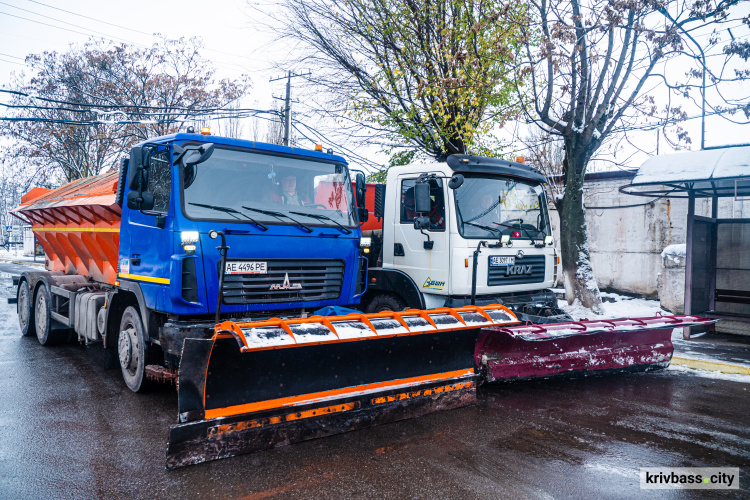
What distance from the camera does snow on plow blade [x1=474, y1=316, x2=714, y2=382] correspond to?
534 centimetres

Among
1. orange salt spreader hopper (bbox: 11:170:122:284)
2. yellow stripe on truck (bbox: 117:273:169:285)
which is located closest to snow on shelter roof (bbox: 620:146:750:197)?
yellow stripe on truck (bbox: 117:273:169:285)

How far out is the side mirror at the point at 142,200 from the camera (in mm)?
4852

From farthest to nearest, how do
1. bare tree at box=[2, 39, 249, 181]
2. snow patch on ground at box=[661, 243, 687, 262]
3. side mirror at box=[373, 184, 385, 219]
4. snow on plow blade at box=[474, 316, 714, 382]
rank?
bare tree at box=[2, 39, 249, 181] < snow patch on ground at box=[661, 243, 687, 262] < side mirror at box=[373, 184, 385, 219] < snow on plow blade at box=[474, 316, 714, 382]

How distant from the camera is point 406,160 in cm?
1400

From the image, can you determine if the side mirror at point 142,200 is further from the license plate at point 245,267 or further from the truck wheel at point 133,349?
the truck wheel at point 133,349

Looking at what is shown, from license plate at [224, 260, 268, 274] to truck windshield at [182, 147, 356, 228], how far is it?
→ 401 millimetres

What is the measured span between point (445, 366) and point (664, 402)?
7.75ft

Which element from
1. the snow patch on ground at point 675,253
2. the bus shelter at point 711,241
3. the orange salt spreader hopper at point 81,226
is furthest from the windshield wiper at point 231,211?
the snow patch on ground at point 675,253

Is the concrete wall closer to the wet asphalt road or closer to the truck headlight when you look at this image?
the wet asphalt road

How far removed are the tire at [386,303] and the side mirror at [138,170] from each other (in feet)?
11.6

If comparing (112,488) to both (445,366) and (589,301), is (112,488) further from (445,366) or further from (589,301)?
(589,301)

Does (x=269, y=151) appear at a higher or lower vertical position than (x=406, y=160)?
lower

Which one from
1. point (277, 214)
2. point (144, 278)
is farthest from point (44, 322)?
point (277, 214)

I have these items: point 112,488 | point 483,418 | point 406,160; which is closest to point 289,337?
point 112,488
